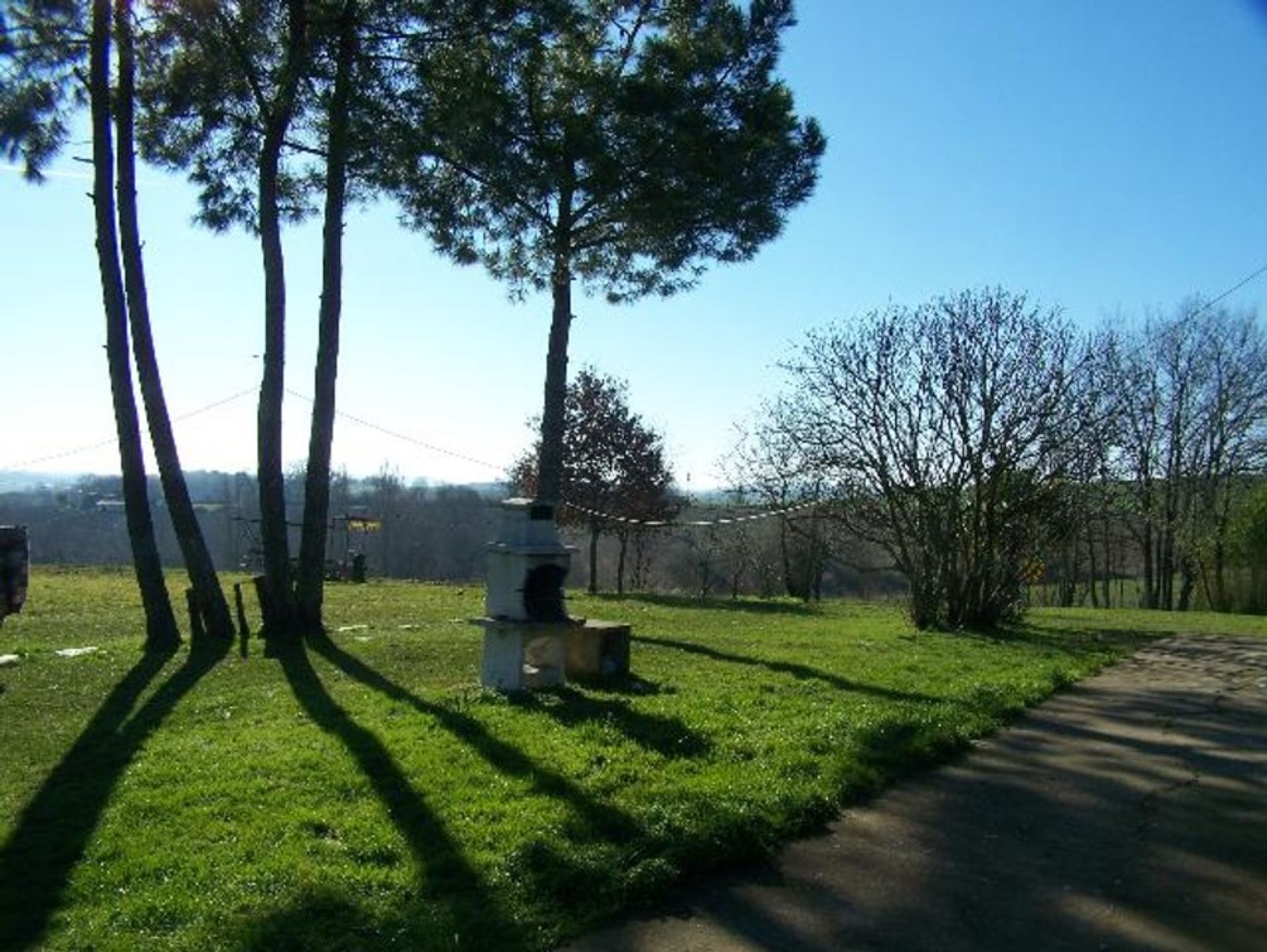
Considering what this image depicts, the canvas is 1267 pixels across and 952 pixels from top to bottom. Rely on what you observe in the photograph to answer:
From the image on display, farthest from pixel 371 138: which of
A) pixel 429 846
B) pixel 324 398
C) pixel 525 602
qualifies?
pixel 429 846

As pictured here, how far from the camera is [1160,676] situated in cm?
1034

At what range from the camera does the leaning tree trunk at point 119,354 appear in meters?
11.7

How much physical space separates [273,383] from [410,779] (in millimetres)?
8021

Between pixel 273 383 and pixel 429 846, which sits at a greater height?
pixel 273 383

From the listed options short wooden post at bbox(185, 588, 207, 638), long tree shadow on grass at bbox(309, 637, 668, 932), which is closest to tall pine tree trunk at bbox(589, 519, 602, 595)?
short wooden post at bbox(185, 588, 207, 638)

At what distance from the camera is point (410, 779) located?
536cm

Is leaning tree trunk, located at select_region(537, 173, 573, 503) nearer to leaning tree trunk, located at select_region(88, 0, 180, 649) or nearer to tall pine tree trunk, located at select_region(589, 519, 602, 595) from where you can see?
leaning tree trunk, located at select_region(88, 0, 180, 649)

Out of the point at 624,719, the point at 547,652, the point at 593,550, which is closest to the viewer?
the point at 624,719

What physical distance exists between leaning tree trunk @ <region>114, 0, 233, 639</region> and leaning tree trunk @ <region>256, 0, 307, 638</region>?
2.03ft

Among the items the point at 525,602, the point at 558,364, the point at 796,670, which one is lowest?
the point at 796,670

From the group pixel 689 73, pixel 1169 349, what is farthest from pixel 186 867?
pixel 1169 349

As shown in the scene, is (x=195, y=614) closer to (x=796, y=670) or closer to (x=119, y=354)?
(x=119, y=354)

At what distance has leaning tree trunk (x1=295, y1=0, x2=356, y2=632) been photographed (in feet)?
40.3

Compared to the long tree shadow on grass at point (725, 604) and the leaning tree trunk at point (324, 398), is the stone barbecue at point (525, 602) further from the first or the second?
the long tree shadow on grass at point (725, 604)
